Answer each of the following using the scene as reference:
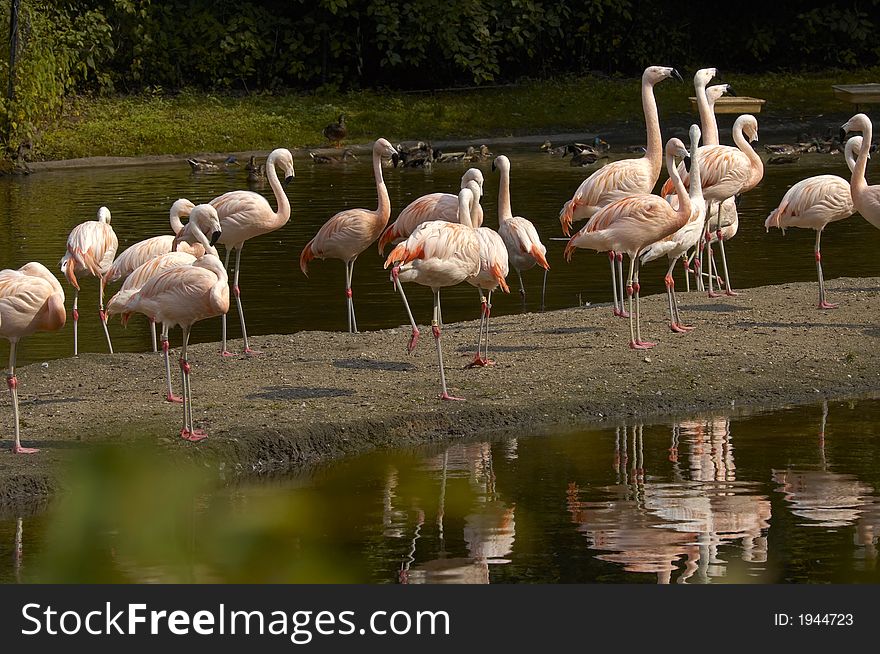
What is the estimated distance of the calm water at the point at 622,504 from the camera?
5414 millimetres

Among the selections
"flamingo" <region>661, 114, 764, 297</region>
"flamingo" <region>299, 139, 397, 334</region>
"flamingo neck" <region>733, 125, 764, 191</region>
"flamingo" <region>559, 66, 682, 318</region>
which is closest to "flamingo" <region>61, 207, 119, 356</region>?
"flamingo" <region>299, 139, 397, 334</region>

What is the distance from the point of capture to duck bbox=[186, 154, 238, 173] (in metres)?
22.7

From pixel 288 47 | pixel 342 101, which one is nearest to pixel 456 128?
pixel 342 101

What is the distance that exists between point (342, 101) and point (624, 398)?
68.7 feet

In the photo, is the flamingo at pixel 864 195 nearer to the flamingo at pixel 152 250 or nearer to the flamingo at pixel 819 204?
the flamingo at pixel 819 204

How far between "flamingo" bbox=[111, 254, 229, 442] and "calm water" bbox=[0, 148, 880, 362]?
3.05m

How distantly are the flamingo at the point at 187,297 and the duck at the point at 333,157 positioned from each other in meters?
16.5

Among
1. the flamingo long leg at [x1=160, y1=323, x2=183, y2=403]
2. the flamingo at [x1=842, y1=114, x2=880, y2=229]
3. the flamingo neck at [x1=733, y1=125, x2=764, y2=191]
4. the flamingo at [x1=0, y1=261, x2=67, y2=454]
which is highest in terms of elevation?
the flamingo neck at [x1=733, y1=125, x2=764, y2=191]

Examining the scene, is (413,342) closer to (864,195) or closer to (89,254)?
(89,254)

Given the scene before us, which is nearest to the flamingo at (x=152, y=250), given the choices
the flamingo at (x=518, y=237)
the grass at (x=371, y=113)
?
the flamingo at (x=518, y=237)

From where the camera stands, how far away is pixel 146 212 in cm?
1803

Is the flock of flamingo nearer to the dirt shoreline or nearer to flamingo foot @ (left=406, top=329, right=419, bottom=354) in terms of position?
flamingo foot @ (left=406, top=329, right=419, bottom=354)

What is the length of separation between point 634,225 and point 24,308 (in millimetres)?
3993

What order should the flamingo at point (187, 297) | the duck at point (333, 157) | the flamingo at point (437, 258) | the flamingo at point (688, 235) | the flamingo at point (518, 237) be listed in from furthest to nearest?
the duck at point (333, 157), the flamingo at point (518, 237), the flamingo at point (688, 235), the flamingo at point (437, 258), the flamingo at point (187, 297)
